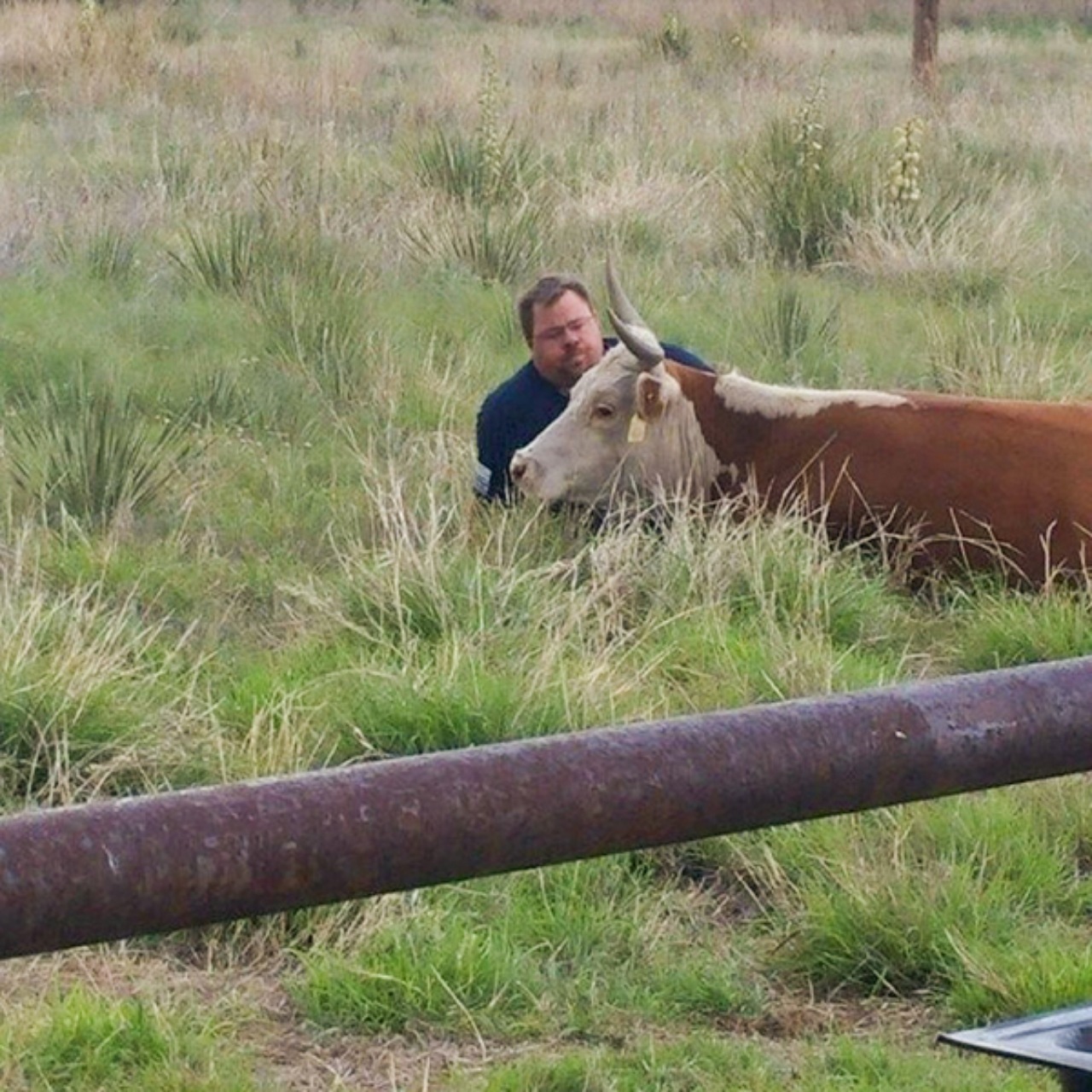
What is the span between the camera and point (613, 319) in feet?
24.8

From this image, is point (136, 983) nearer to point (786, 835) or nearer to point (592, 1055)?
point (592, 1055)

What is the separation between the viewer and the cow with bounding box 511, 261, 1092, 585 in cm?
704

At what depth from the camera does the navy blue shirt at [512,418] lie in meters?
7.97

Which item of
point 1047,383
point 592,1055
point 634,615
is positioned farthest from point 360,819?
point 1047,383

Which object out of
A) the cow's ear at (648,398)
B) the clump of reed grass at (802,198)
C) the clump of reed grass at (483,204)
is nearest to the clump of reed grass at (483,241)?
the clump of reed grass at (483,204)

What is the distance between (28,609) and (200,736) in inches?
24.8

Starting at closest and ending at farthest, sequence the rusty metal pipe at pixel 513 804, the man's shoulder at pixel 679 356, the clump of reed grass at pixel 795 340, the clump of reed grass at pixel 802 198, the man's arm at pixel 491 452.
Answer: the rusty metal pipe at pixel 513 804
the man's arm at pixel 491 452
the man's shoulder at pixel 679 356
the clump of reed grass at pixel 795 340
the clump of reed grass at pixel 802 198

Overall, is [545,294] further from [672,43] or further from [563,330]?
[672,43]

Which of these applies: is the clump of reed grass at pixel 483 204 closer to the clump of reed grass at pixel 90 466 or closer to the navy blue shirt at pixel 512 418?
the navy blue shirt at pixel 512 418

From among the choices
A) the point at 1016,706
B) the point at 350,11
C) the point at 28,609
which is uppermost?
the point at 1016,706

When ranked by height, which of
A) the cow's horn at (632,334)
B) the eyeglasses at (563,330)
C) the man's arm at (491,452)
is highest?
the cow's horn at (632,334)

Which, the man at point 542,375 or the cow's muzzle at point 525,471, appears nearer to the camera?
the cow's muzzle at point 525,471

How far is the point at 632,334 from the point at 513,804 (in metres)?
6.19

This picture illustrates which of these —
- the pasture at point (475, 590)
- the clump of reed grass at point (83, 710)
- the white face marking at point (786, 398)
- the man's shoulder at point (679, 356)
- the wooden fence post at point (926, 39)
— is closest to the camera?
the pasture at point (475, 590)
